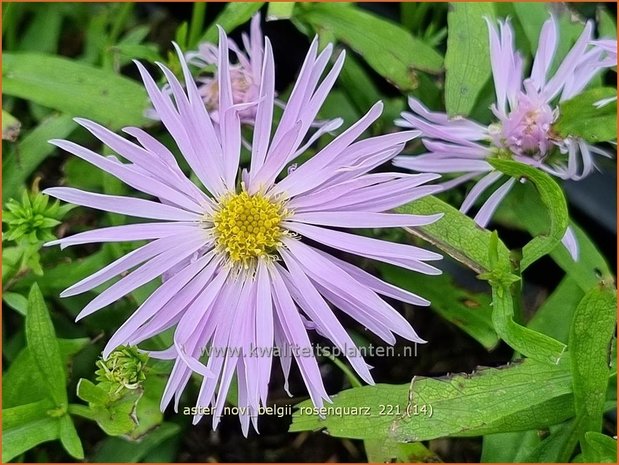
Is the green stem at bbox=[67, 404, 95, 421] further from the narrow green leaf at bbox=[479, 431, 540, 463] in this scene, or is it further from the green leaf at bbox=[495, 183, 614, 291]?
the green leaf at bbox=[495, 183, 614, 291]

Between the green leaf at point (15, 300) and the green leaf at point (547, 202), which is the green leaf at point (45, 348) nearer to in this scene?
the green leaf at point (15, 300)

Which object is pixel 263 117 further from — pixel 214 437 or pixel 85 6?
pixel 85 6

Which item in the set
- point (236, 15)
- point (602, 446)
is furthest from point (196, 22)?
point (602, 446)

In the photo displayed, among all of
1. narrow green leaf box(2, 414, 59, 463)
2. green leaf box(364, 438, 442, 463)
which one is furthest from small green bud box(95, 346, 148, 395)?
green leaf box(364, 438, 442, 463)

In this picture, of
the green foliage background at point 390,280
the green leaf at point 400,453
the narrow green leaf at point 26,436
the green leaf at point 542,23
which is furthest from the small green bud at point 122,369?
the green leaf at point 542,23

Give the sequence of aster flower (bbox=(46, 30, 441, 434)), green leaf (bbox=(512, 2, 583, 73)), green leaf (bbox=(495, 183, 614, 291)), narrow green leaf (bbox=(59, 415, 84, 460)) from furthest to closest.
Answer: green leaf (bbox=(512, 2, 583, 73)), green leaf (bbox=(495, 183, 614, 291)), narrow green leaf (bbox=(59, 415, 84, 460)), aster flower (bbox=(46, 30, 441, 434))

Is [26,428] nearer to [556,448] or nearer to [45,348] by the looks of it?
[45,348]
